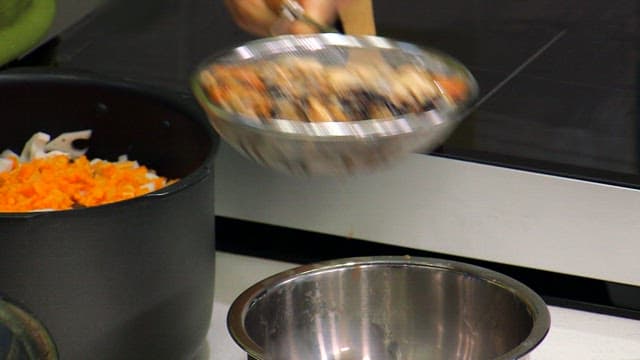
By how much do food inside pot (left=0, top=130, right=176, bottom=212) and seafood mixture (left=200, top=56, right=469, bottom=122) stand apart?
0.36ft

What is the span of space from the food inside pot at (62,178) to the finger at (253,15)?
0.11 m

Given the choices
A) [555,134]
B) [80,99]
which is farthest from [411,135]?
[80,99]

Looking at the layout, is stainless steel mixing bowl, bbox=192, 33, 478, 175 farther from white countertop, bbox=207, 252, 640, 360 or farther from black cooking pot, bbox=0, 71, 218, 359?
white countertop, bbox=207, 252, 640, 360

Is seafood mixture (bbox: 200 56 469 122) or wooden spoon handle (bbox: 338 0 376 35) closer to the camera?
seafood mixture (bbox: 200 56 469 122)

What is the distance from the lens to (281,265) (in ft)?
2.89

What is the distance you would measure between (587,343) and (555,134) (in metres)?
0.13

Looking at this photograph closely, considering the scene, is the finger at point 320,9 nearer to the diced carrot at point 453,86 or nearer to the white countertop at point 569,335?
the diced carrot at point 453,86

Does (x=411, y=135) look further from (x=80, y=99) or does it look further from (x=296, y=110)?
(x=80, y=99)

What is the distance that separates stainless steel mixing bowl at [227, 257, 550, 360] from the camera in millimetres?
744

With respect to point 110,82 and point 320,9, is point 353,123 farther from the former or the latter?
point 110,82

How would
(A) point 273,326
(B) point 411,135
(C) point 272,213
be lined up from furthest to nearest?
(C) point 272,213 → (A) point 273,326 → (B) point 411,135

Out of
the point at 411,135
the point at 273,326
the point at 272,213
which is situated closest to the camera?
the point at 411,135

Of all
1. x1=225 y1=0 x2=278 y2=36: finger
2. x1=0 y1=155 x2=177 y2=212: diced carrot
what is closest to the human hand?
x1=225 y1=0 x2=278 y2=36: finger

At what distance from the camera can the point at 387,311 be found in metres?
0.77
